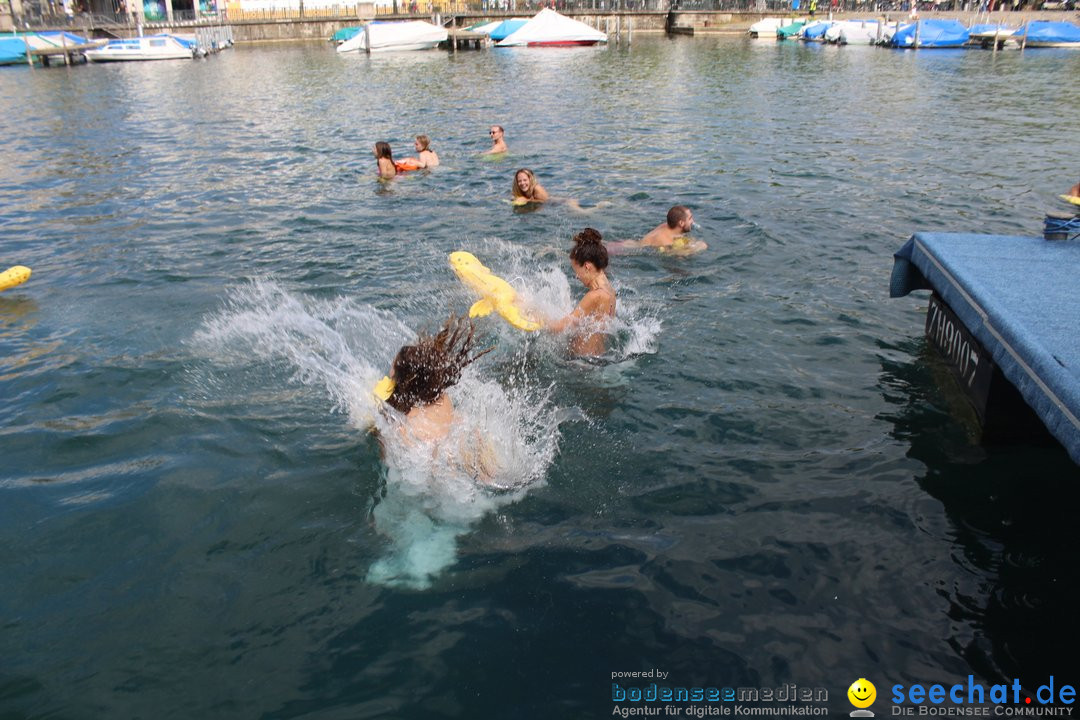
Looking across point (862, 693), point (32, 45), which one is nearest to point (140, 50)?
point (32, 45)

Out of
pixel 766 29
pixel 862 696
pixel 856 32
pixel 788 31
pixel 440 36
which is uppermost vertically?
pixel 766 29

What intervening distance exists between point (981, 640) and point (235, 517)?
16.2ft

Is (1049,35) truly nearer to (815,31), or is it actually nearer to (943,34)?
(943,34)

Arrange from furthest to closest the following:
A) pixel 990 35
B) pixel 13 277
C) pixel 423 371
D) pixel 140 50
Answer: pixel 140 50 < pixel 990 35 < pixel 13 277 < pixel 423 371

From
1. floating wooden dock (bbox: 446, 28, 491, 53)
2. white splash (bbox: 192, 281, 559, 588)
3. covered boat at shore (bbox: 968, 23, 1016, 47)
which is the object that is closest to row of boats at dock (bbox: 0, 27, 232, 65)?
floating wooden dock (bbox: 446, 28, 491, 53)

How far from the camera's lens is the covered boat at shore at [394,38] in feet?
167

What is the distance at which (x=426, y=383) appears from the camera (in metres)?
4.94

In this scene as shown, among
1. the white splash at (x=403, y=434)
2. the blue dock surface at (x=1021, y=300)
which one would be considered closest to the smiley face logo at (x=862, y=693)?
the blue dock surface at (x=1021, y=300)

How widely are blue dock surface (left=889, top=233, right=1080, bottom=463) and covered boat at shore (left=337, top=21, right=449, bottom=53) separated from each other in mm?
50570

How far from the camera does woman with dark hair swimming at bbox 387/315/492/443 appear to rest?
4887 mm

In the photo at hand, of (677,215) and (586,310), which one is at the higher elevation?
(677,215)

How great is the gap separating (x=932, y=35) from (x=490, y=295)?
163 feet

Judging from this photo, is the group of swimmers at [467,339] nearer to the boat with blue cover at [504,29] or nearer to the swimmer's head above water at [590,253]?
the swimmer's head above water at [590,253]

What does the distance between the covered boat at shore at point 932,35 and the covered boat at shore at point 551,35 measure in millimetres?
19555
